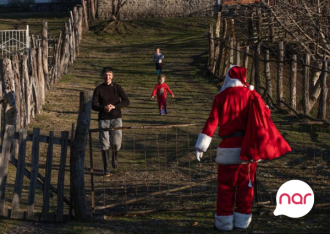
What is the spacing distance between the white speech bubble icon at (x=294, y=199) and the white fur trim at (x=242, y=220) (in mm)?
372

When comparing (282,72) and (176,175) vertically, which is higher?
(282,72)

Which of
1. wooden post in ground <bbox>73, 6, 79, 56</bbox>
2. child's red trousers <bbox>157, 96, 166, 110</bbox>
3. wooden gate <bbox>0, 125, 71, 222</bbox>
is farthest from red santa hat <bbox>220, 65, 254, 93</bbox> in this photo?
Result: wooden post in ground <bbox>73, 6, 79, 56</bbox>

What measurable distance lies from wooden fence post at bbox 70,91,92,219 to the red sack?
6.78ft

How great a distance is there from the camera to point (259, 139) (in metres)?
6.87

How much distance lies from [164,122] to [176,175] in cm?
499

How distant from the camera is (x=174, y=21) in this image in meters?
36.8

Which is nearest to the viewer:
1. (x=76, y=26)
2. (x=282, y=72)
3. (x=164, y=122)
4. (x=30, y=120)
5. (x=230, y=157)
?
(x=230, y=157)

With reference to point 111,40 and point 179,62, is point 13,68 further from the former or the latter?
point 111,40

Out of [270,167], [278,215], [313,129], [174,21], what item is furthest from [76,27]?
[278,215]

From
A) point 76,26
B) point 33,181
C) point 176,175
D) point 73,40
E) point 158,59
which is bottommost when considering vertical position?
point 176,175

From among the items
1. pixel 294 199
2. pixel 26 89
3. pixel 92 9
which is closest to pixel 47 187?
pixel 294 199

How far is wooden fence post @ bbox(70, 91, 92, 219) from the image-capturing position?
798 cm

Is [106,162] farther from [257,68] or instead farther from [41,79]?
[257,68]

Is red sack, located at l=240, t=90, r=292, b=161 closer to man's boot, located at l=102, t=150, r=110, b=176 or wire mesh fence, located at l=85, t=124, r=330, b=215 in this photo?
wire mesh fence, located at l=85, t=124, r=330, b=215
